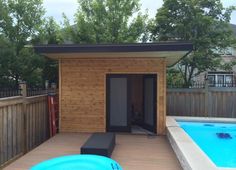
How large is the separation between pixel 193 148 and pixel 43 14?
997cm

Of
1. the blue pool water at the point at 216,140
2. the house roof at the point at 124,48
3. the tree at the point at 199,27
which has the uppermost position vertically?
the tree at the point at 199,27

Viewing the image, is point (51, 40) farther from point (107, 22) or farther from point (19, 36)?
point (107, 22)

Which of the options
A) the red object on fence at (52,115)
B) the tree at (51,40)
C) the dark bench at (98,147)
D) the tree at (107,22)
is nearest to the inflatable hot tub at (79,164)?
the dark bench at (98,147)

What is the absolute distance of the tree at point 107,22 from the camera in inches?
554

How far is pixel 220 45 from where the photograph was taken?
1309cm

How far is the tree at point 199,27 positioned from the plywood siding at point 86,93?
17.8ft

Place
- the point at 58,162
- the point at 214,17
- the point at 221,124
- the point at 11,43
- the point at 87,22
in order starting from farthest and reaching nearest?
the point at 87,22 < the point at 214,17 < the point at 11,43 < the point at 221,124 < the point at 58,162

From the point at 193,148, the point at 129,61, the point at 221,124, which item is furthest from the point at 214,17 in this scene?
the point at 193,148

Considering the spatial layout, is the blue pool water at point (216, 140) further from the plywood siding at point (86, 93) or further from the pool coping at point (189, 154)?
the plywood siding at point (86, 93)

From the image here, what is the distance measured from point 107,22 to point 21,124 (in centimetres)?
887

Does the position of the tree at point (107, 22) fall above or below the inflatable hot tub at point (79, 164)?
above

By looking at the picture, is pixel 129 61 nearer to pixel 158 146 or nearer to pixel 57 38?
pixel 158 146

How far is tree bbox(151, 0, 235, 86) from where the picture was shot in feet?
42.0

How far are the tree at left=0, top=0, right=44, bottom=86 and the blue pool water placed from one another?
22.4 feet
